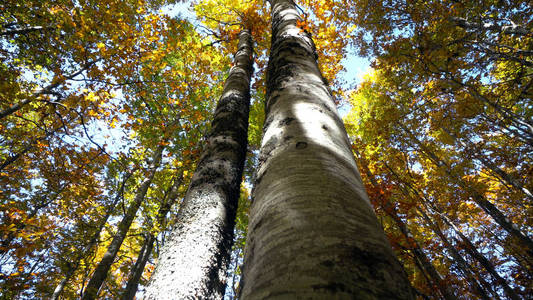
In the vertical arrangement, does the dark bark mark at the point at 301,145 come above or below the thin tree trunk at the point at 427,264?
below

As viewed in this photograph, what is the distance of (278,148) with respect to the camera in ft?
2.92

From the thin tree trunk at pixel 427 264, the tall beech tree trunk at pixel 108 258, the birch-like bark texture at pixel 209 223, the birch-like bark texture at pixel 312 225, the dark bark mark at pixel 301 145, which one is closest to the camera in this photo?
the birch-like bark texture at pixel 312 225

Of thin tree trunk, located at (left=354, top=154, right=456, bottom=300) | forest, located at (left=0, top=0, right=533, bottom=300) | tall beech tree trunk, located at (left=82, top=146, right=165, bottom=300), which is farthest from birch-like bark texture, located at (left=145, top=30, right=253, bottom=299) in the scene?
thin tree trunk, located at (left=354, top=154, right=456, bottom=300)

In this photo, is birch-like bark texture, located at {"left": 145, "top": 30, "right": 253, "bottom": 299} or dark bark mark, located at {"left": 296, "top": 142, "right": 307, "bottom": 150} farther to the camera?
birch-like bark texture, located at {"left": 145, "top": 30, "right": 253, "bottom": 299}

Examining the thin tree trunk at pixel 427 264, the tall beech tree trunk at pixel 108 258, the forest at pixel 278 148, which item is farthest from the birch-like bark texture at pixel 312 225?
the thin tree trunk at pixel 427 264

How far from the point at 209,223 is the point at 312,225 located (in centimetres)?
108

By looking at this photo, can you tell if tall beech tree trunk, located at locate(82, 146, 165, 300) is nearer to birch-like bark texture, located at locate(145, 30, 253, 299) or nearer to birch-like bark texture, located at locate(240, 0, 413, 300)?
birch-like bark texture, located at locate(145, 30, 253, 299)

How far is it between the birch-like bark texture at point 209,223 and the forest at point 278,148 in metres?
0.01

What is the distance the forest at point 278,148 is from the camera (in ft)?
2.01

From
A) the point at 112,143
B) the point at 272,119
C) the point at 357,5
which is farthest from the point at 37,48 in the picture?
the point at 357,5

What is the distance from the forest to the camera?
0.61 metres

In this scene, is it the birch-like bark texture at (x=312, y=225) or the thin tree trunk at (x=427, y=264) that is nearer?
the birch-like bark texture at (x=312, y=225)

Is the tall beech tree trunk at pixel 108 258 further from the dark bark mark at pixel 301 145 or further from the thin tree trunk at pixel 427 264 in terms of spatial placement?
the thin tree trunk at pixel 427 264

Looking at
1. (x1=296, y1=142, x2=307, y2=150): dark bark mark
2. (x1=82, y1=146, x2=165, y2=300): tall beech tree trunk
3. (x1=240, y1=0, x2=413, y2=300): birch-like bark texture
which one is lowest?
(x1=240, y1=0, x2=413, y2=300): birch-like bark texture
